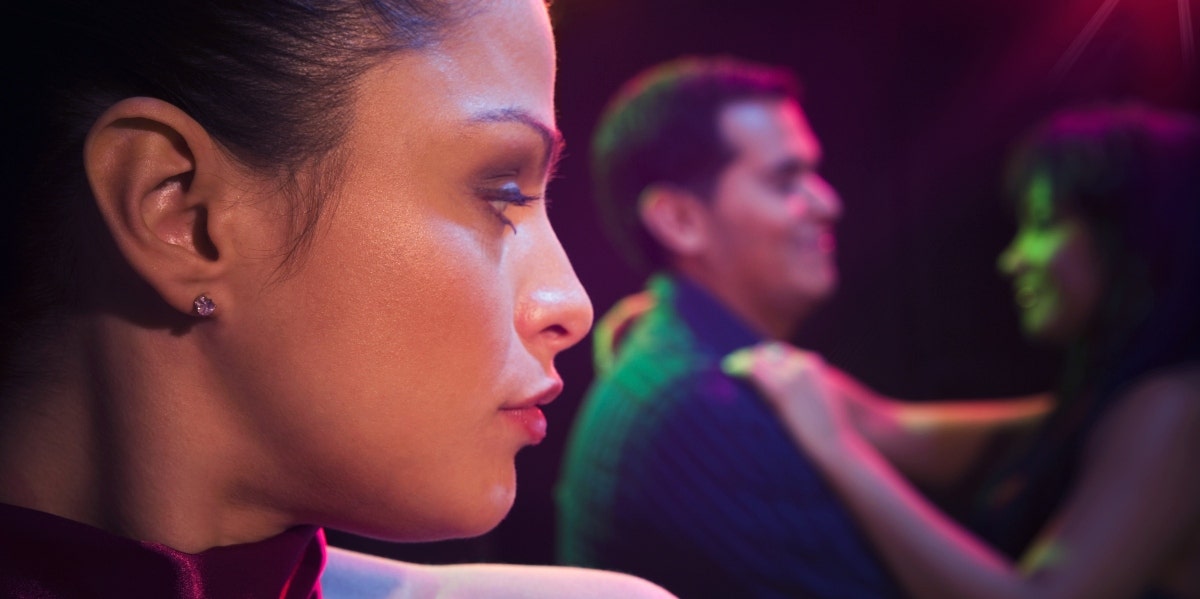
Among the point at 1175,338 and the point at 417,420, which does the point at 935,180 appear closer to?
the point at 1175,338

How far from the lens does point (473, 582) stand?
96 centimetres

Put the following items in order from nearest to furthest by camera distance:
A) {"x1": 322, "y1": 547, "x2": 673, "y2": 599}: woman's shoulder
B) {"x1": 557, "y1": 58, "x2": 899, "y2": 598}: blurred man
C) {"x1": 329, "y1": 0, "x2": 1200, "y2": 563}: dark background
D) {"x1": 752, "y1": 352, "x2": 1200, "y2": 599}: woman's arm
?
{"x1": 322, "y1": 547, "x2": 673, "y2": 599}: woman's shoulder → {"x1": 557, "y1": 58, "x2": 899, "y2": 598}: blurred man → {"x1": 752, "y1": 352, "x2": 1200, "y2": 599}: woman's arm → {"x1": 329, "y1": 0, "x2": 1200, "y2": 563}: dark background

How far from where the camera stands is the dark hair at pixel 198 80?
2.63 ft

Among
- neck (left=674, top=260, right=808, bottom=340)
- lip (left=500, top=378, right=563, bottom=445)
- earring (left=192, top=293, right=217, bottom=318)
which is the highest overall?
earring (left=192, top=293, right=217, bottom=318)

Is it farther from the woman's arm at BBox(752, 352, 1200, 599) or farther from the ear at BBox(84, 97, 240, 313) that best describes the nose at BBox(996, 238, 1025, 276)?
the ear at BBox(84, 97, 240, 313)

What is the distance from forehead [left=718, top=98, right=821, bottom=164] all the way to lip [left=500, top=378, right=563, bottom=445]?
4.68 ft

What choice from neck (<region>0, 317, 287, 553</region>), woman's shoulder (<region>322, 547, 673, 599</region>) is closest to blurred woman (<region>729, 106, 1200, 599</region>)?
woman's shoulder (<region>322, 547, 673, 599</region>)

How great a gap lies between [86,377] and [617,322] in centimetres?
145

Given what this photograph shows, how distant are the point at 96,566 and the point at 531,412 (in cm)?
38

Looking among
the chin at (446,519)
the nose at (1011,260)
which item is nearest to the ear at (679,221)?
the nose at (1011,260)

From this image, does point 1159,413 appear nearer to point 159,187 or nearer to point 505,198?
point 505,198

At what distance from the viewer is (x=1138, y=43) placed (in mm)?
2193

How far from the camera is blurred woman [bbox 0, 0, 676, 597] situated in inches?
31.6

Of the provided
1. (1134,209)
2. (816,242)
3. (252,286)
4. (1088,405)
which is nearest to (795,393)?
(816,242)
